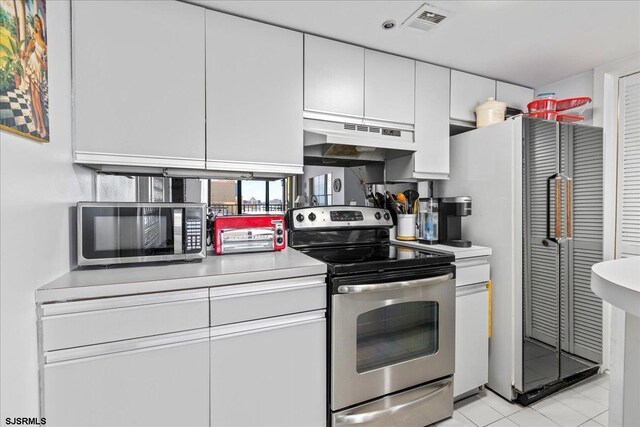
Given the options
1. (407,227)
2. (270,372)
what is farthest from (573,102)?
(270,372)

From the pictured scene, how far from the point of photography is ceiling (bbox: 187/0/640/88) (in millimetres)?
1534

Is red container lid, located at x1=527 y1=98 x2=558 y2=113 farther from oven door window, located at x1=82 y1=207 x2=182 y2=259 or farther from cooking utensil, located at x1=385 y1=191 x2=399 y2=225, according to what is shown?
oven door window, located at x1=82 y1=207 x2=182 y2=259

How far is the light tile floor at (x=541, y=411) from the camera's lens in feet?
5.54

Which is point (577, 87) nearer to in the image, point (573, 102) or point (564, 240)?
point (573, 102)

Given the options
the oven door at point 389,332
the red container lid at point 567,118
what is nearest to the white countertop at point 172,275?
the oven door at point 389,332

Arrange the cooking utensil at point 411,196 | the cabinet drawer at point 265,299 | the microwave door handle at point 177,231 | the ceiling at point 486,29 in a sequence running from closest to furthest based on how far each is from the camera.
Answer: the cabinet drawer at point 265,299
the microwave door handle at point 177,231
the ceiling at point 486,29
the cooking utensil at point 411,196

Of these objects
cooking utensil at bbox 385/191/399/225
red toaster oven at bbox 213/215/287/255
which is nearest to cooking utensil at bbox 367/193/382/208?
cooking utensil at bbox 385/191/399/225

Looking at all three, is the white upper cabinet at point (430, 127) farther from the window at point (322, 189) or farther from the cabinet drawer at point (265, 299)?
the cabinet drawer at point (265, 299)

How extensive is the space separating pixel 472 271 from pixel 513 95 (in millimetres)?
1607

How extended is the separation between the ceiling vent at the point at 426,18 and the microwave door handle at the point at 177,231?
1583mm

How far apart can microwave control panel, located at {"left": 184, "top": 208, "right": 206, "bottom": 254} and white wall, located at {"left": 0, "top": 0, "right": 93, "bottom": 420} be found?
467 mm

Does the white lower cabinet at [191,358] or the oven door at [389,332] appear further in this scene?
the oven door at [389,332]

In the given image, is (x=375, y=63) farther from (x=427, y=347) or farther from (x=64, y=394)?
(x=64, y=394)

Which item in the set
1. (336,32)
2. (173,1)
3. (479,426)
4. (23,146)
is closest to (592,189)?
(479,426)
